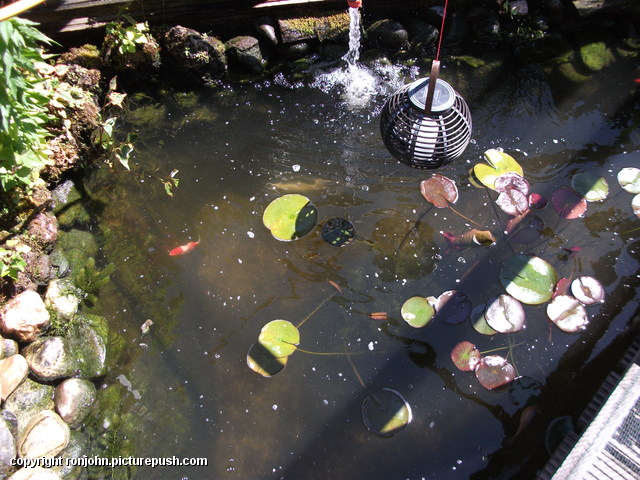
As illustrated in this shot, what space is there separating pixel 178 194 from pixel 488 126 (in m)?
2.41

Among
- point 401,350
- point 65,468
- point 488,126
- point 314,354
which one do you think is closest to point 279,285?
point 314,354

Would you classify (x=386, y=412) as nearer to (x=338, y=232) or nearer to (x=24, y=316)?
(x=338, y=232)

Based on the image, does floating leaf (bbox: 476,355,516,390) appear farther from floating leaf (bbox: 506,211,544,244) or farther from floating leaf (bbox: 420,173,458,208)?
floating leaf (bbox: 420,173,458,208)

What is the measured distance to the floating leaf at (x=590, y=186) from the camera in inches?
128

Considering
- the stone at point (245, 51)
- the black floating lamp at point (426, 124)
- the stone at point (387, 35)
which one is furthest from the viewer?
the stone at point (387, 35)

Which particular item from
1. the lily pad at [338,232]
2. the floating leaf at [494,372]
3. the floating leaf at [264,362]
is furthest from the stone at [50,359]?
the floating leaf at [494,372]

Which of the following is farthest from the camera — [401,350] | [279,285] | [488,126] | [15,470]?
[488,126]

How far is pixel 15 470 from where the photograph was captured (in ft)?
7.95

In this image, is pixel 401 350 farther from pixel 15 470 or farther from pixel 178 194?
pixel 15 470

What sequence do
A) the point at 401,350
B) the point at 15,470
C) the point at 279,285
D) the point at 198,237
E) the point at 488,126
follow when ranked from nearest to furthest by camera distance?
the point at 15,470 < the point at 401,350 < the point at 279,285 < the point at 198,237 < the point at 488,126

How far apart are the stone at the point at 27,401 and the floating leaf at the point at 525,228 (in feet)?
9.90

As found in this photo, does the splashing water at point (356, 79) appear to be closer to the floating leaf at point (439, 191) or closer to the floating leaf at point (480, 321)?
the floating leaf at point (439, 191)

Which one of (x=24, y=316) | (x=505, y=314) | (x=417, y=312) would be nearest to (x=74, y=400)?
(x=24, y=316)

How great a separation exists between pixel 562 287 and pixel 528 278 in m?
0.22
